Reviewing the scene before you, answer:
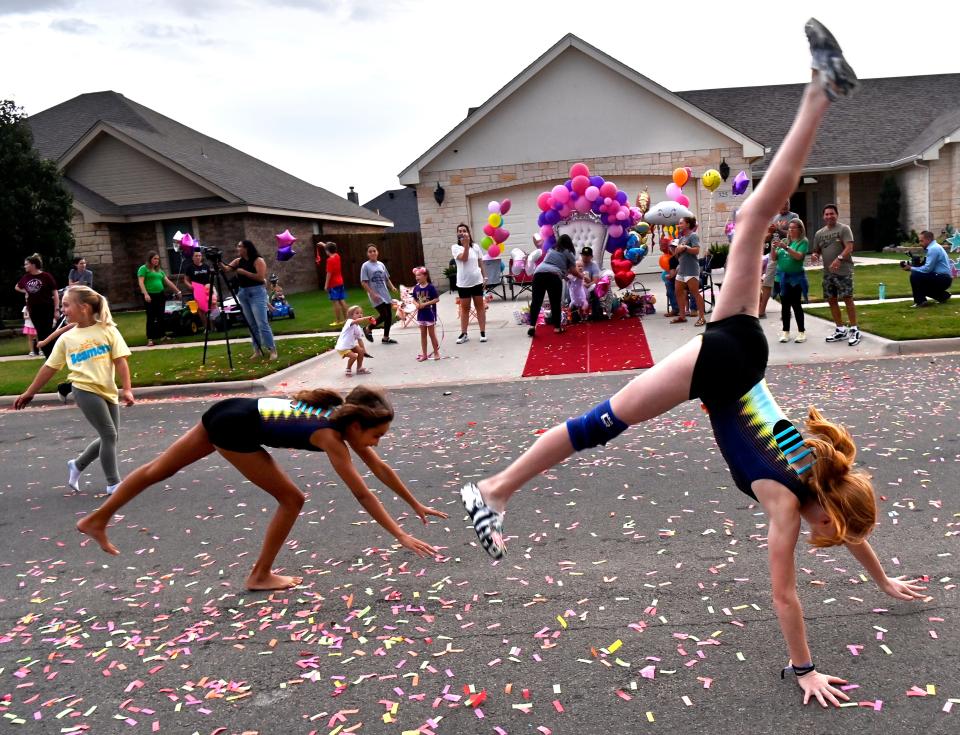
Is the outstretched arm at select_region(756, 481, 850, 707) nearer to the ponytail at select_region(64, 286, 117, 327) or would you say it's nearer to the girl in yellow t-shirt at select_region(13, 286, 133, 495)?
the girl in yellow t-shirt at select_region(13, 286, 133, 495)

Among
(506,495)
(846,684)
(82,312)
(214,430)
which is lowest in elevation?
(846,684)

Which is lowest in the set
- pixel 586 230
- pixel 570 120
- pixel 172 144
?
pixel 586 230

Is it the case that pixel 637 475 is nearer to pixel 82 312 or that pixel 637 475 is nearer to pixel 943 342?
pixel 82 312

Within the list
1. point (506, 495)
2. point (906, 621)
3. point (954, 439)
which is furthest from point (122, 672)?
point (954, 439)

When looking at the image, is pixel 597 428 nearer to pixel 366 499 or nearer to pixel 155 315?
pixel 366 499

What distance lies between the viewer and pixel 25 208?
18.7m

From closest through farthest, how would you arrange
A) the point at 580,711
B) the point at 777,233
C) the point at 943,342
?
the point at 580,711, the point at 943,342, the point at 777,233

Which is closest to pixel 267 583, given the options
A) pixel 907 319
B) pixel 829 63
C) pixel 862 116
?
pixel 829 63

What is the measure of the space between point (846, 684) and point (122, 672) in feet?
9.52

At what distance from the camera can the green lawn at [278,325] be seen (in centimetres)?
1556

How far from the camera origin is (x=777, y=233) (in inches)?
433

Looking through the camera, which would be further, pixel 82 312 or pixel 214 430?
pixel 82 312

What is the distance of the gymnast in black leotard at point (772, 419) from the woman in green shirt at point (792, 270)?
7.76 meters

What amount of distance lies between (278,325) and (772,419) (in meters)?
15.2
